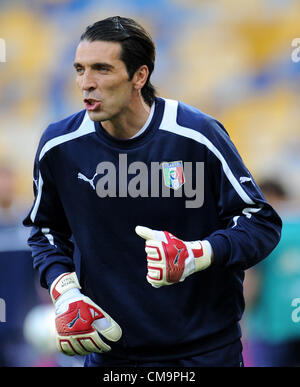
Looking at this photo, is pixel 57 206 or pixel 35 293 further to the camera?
pixel 35 293

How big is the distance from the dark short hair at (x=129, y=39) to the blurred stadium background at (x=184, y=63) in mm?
2627

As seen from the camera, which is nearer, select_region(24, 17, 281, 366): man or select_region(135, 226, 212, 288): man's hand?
select_region(135, 226, 212, 288): man's hand

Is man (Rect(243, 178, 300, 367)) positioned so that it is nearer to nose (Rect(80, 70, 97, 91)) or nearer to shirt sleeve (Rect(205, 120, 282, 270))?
shirt sleeve (Rect(205, 120, 282, 270))

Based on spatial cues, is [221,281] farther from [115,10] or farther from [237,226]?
[115,10]

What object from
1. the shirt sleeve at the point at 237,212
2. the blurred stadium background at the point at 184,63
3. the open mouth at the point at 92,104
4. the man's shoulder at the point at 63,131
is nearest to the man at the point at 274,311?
the blurred stadium background at the point at 184,63

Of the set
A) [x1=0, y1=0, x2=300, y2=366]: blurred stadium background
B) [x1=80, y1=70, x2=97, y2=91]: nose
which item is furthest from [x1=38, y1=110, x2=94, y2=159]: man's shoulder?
[x1=0, y1=0, x2=300, y2=366]: blurred stadium background

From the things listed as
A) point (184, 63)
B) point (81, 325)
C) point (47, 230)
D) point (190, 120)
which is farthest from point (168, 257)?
point (184, 63)

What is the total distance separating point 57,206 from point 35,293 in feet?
5.48

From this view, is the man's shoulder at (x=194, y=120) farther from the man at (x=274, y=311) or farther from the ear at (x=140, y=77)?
the man at (x=274, y=311)

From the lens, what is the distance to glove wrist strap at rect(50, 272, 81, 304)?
9.16 ft

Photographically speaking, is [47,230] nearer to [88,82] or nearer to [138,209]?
[138,209]

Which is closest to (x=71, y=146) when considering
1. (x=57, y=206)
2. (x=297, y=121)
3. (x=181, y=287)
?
(x=57, y=206)

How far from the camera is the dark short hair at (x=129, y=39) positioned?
275cm

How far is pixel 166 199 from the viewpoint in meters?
2.79
